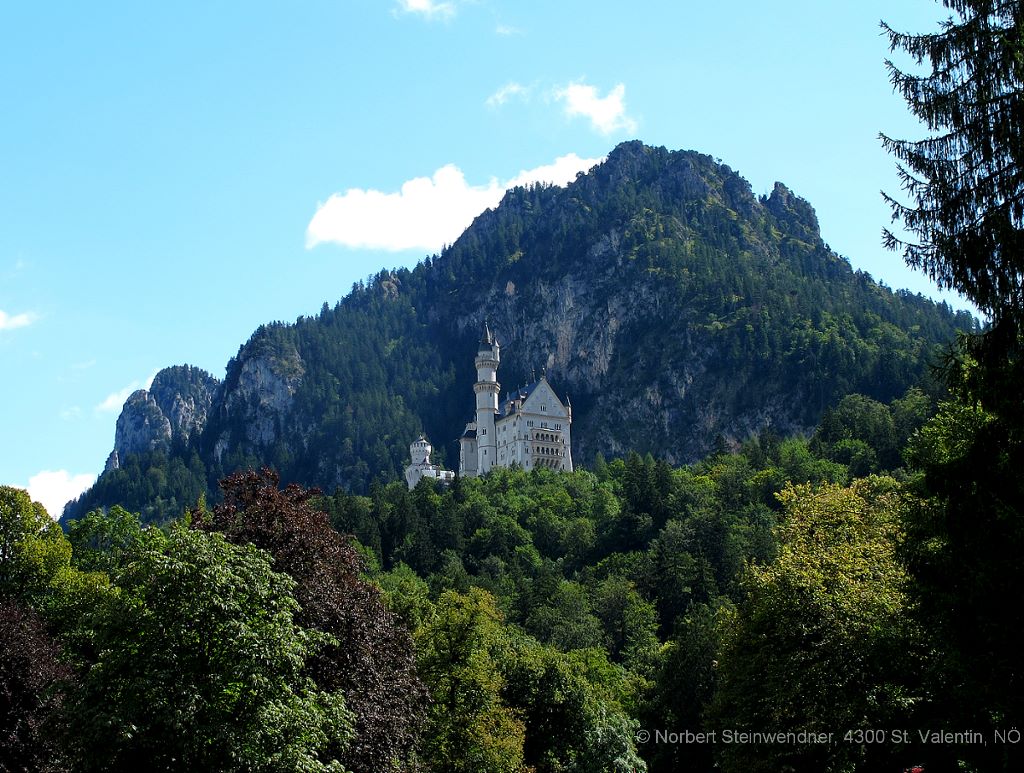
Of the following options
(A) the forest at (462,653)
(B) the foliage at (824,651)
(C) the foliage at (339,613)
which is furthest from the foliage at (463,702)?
(B) the foliage at (824,651)

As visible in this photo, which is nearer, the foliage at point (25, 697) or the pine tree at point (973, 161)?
the pine tree at point (973, 161)

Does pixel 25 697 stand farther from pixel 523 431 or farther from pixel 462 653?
pixel 523 431

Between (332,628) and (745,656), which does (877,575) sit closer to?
(745,656)

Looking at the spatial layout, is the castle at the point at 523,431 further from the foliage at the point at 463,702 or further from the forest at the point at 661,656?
the foliage at the point at 463,702

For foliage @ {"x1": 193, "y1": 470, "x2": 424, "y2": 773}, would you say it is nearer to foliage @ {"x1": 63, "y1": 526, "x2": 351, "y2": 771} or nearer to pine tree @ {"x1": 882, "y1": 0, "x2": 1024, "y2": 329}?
foliage @ {"x1": 63, "y1": 526, "x2": 351, "y2": 771}

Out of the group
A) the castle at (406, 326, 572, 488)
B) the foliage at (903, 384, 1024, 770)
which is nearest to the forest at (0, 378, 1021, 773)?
the foliage at (903, 384, 1024, 770)

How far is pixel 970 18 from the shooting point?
20531mm

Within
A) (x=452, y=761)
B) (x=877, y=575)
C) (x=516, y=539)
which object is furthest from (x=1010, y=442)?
(x=516, y=539)

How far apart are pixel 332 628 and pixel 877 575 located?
1778 centimetres

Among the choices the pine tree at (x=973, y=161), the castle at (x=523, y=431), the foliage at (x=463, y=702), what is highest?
the castle at (x=523, y=431)

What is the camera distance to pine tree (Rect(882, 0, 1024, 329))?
19688 mm

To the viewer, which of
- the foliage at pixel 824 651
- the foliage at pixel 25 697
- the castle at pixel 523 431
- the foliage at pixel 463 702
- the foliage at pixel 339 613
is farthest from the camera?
the castle at pixel 523 431

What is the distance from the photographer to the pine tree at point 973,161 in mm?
19688

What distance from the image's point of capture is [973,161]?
2034cm
